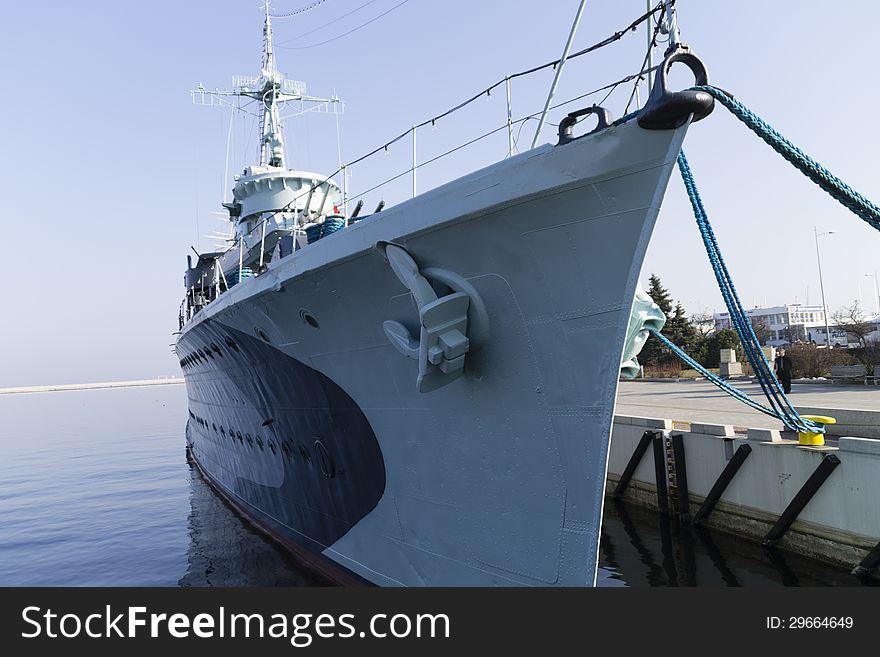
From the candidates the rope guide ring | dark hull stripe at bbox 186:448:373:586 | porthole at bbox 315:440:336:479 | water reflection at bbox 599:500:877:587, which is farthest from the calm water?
the rope guide ring

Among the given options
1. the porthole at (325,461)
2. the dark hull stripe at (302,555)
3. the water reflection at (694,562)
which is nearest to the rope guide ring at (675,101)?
the porthole at (325,461)

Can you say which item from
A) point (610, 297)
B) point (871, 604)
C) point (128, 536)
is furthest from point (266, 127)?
point (871, 604)

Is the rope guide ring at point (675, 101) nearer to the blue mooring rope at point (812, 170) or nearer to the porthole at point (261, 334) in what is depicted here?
the blue mooring rope at point (812, 170)

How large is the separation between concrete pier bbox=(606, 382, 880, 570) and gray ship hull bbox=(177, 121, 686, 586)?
5190 mm

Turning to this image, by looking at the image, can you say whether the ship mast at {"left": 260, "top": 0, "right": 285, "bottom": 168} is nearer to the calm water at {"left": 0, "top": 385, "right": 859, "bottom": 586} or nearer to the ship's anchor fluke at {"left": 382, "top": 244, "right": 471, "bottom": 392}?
the calm water at {"left": 0, "top": 385, "right": 859, "bottom": 586}

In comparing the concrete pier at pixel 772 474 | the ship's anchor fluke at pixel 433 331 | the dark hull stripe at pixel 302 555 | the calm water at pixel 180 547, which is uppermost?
the ship's anchor fluke at pixel 433 331

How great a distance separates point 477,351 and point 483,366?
13cm

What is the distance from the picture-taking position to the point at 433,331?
439 centimetres

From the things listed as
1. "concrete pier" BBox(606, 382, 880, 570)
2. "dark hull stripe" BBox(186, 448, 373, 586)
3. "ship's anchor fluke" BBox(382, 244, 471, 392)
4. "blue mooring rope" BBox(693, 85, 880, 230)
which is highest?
"blue mooring rope" BBox(693, 85, 880, 230)

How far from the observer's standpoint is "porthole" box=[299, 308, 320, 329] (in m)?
6.16

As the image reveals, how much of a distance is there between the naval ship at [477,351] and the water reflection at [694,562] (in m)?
4.33

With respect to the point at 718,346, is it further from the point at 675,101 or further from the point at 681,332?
the point at 675,101

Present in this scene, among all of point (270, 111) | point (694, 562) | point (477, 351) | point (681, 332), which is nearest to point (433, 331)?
point (477, 351)

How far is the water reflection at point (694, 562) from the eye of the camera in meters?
7.72
